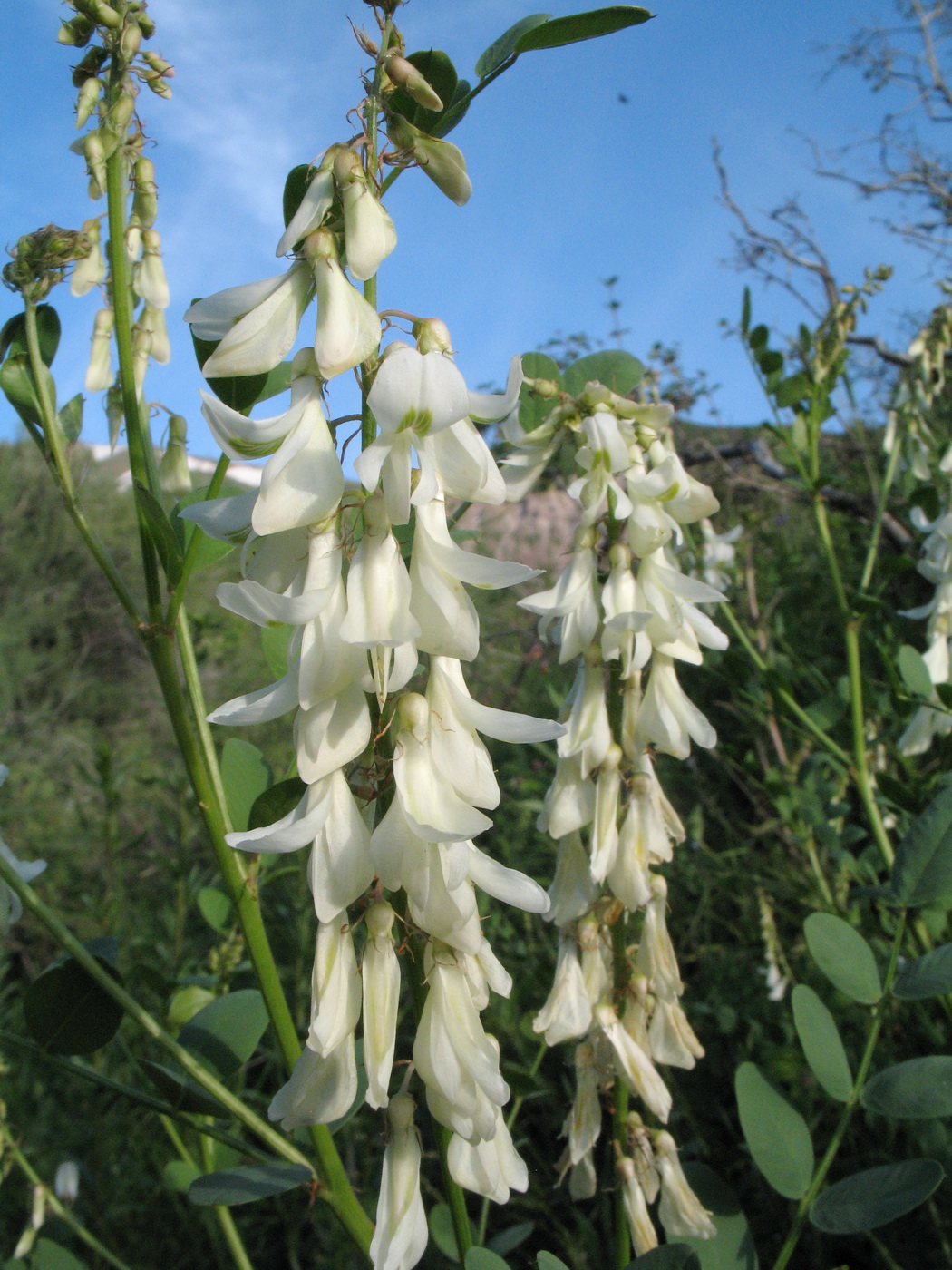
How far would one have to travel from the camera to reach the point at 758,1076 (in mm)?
977

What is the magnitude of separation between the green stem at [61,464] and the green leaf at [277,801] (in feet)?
0.59

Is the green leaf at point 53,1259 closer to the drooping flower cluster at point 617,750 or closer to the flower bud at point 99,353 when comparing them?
the drooping flower cluster at point 617,750

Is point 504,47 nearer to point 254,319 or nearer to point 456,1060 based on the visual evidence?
point 254,319

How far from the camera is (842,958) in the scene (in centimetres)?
102

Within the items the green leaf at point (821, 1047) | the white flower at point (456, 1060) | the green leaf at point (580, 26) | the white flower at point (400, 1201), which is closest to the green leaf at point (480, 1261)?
the white flower at point (400, 1201)

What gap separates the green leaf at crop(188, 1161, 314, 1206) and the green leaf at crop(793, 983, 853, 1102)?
0.55 m

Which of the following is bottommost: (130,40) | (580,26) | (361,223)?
(361,223)

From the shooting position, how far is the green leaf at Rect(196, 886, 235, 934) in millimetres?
1323

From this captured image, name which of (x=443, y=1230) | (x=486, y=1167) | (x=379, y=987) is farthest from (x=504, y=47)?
(x=443, y=1230)

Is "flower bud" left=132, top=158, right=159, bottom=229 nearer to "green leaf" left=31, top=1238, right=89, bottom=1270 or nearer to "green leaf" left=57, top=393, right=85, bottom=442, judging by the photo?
"green leaf" left=57, top=393, right=85, bottom=442

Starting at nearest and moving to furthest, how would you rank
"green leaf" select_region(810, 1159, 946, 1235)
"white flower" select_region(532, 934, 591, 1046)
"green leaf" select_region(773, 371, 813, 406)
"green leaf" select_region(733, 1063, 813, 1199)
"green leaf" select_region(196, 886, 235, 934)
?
"green leaf" select_region(810, 1159, 946, 1235) < "green leaf" select_region(733, 1063, 813, 1199) < "white flower" select_region(532, 934, 591, 1046) < "green leaf" select_region(196, 886, 235, 934) < "green leaf" select_region(773, 371, 813, 406)

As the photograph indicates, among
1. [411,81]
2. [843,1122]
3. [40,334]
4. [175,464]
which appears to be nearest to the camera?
[411,81]

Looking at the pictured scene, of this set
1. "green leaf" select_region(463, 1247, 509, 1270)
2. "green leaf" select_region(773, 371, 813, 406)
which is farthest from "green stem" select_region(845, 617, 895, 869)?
"green leaf" select_region(463, 1247, 509, 1270)

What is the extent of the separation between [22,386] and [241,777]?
17.6 inches
